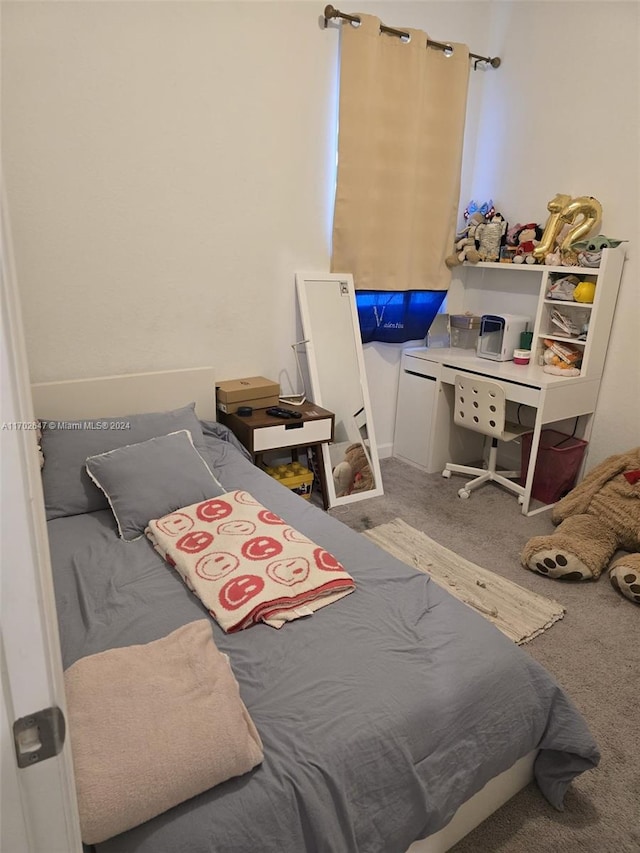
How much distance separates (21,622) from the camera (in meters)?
0.50

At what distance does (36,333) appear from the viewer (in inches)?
99.5

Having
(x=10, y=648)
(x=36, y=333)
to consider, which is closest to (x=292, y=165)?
(x=36, y=333)

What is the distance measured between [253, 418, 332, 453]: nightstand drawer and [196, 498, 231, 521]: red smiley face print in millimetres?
707

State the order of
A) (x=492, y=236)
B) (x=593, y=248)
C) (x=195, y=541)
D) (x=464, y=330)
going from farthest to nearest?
(x=464, y=330) → (x=492, y=236) → (x=593, y=248) → (x=195, y=541)

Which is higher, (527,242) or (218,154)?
(218,154)

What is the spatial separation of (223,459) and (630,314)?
229 cm

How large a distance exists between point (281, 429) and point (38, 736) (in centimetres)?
236

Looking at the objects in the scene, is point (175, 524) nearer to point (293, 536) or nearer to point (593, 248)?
point (293, 536)

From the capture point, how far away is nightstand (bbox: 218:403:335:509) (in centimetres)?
281

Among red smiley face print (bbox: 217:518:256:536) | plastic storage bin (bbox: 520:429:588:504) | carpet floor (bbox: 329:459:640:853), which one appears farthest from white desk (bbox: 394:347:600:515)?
red smiley face print (bbox: 217:518:256:536)

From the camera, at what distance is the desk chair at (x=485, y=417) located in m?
3.14

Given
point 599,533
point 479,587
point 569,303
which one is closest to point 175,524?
point 479,587

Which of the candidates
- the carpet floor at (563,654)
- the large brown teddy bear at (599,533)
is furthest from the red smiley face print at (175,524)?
the large brown teddy bear at (599,533)

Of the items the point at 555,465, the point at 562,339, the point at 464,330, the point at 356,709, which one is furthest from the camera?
the point at 464,330
